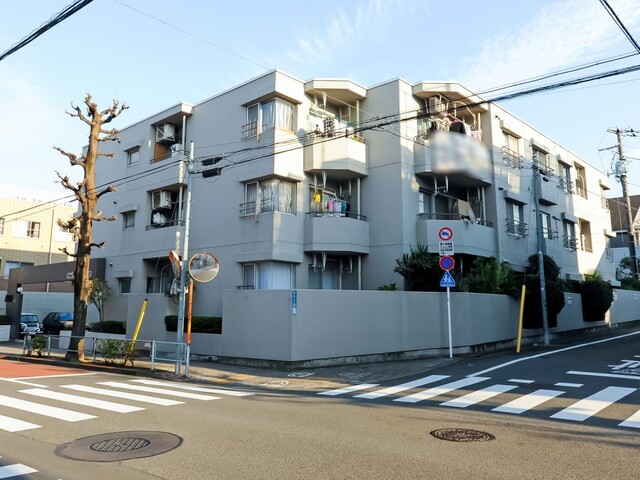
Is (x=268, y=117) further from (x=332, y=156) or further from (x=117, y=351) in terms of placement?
(x=117, y=351)

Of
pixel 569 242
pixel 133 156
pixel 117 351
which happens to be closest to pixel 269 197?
pixel 117 351

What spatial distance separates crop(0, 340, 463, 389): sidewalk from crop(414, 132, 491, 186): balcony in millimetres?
8430

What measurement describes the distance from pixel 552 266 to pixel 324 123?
42.4 ft

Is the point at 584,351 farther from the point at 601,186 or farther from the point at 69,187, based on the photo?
the point at 601,186

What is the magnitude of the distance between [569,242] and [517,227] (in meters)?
8.12

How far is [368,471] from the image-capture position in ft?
16.3

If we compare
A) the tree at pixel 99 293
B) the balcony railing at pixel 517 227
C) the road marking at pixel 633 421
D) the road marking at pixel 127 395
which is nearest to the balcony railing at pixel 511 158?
the balcony railing at pixel 517 227

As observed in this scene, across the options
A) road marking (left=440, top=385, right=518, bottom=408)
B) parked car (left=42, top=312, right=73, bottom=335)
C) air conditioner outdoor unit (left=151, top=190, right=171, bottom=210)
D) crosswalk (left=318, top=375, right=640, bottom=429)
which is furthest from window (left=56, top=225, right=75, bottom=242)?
road marking (left=440, top=385, right=518, bottom=408)

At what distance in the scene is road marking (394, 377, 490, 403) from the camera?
9535 millimetres

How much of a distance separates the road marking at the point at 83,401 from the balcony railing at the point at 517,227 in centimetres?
2010

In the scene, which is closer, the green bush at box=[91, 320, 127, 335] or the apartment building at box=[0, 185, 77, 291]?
the green bush at box=[91, 320, 127, 335]

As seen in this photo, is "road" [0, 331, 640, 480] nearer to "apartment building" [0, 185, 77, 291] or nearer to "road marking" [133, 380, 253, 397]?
"road marking" [133, 380, 253, 397]

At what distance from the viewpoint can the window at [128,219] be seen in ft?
81.8

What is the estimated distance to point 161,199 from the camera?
75.9ft
